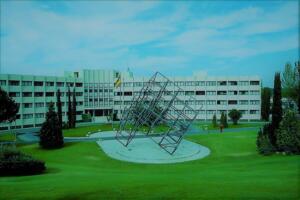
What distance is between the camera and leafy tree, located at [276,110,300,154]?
31906mm

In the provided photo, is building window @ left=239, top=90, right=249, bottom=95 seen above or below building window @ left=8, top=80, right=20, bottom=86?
below

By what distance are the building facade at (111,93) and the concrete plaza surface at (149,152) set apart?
36461 mm

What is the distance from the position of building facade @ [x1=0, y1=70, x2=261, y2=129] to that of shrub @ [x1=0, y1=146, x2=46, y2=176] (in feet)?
156

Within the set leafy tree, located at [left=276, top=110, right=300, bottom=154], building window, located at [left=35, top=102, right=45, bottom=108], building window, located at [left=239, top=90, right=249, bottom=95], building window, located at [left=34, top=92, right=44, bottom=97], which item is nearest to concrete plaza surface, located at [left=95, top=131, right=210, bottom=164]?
leafy tree, located at [left=276, top=110, right=300, bottom=154]

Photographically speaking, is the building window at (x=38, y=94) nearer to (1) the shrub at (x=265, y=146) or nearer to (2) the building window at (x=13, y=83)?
(2) the building window at (x=13, y=83)

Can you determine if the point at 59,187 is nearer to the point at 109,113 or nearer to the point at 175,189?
the point at 175,189

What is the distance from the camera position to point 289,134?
32781 mm

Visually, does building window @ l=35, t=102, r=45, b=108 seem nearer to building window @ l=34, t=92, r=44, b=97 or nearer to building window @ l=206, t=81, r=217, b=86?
building window @ l=34, t=92, r=44, b=97

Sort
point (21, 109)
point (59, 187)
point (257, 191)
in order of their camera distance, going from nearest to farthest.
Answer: point (257, 191) < point (59, 187) < point (21, 109)

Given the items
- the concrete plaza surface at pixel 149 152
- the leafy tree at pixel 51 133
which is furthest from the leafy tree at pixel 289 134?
the leafy tree at pixel 51 133

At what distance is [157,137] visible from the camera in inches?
2061

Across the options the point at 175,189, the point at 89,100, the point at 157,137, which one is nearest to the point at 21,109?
the point at 89,100

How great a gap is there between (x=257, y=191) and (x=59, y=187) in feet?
31.8

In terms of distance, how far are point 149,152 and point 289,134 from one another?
15.7 m
